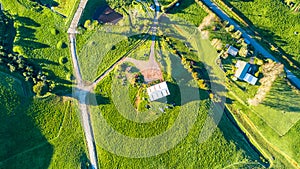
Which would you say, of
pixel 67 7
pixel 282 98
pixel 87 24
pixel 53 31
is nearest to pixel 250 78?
pixel 282 98

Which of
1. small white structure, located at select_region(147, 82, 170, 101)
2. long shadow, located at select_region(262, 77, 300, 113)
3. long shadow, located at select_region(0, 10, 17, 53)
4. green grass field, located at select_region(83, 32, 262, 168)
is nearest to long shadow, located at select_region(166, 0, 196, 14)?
green grass field, located at select_region(83, 32, 262, 168)

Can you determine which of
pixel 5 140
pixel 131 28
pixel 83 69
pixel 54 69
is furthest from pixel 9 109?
pixel 131 28

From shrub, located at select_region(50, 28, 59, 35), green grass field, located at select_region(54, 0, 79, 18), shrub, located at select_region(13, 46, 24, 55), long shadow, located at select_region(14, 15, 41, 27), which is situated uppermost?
green grass field, located at select_region(54, 0, 79, 18)

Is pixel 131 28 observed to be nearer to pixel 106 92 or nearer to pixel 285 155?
pixel 106 92

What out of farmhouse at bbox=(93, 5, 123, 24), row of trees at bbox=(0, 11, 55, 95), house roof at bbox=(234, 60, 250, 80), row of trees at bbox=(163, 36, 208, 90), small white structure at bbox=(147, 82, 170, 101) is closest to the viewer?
row of trees at bbox=(0, 11, 55, 95)

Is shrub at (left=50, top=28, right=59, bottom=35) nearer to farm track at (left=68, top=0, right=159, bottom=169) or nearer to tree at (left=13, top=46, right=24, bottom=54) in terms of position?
farm track at (left=68, top=0, right=159, bottom=169)

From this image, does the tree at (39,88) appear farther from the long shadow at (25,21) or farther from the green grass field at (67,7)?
the green grass field at (67,7)

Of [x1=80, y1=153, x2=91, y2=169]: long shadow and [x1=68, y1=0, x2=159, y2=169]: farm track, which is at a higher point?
[x1=68, y1=0, x2=159, y2=169]: farm track
